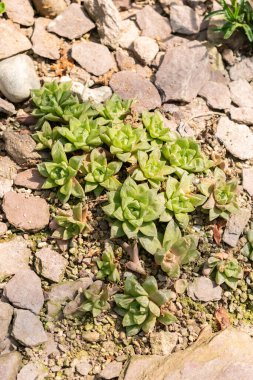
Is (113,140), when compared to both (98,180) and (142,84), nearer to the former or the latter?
(98,180)

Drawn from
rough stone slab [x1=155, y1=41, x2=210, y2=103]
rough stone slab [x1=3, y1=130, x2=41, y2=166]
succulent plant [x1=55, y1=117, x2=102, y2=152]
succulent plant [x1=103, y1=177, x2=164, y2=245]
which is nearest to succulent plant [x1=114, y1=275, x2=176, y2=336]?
succulent plant [x1=103, y1=177, x2=164, y2=245]

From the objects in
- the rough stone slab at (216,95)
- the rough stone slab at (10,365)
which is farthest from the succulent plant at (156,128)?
the rough stone slab at (10,365)

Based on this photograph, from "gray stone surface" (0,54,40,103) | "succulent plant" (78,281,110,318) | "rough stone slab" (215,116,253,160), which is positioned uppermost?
"gray stone surface" (0,54,40,103)

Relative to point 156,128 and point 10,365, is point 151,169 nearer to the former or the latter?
point 156,128

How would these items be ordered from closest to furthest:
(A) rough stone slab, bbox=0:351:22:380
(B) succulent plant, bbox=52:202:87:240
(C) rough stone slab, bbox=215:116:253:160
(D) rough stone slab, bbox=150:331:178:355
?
(A) rough stone slab, bbox=0:351:22:380 < (D) rough stone slab, bbox=150:331:178:355 < (B) succulent plant, bbox=52:202:87:240 < (C) rough stone slab, bbox=215:116:253:160

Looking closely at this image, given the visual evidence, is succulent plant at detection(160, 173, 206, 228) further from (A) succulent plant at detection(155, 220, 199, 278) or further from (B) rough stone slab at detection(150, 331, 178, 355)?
(B) rough stone slab at detection(150, 331, 178, 355)

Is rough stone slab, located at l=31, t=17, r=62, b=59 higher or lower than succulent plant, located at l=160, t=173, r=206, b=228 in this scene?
higher
